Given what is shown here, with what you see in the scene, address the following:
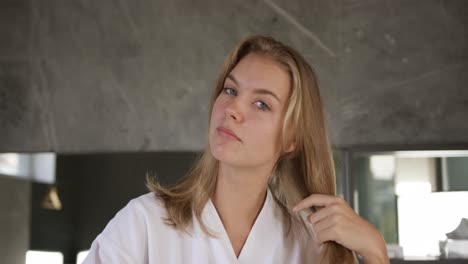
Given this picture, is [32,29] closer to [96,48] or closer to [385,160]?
[96,48]

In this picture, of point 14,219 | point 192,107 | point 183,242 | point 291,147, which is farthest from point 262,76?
point 14,219

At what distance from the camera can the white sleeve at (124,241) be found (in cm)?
126

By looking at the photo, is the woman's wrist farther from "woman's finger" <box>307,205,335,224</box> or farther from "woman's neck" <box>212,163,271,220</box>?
"woman's neck" <box>212,163,271,220</box>

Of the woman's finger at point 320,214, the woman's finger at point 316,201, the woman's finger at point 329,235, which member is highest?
the woman's finger at point 316,201

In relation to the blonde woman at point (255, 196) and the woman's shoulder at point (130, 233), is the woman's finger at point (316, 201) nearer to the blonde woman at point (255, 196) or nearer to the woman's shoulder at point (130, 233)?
the blonde woman at point (255, 196)

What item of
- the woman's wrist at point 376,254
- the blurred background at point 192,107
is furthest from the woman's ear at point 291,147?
the blurred background at point 192,107

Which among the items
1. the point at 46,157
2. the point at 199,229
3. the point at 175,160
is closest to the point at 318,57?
the point at 175,160

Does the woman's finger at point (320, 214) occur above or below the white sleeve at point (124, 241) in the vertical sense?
above

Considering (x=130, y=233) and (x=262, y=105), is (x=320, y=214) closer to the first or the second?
(x=262, y=105)

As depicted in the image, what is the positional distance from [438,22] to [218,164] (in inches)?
60.3

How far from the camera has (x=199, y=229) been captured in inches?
54.2

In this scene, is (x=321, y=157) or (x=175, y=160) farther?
(x=175, y=160)

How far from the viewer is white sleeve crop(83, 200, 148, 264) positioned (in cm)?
126

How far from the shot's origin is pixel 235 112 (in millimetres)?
1285
